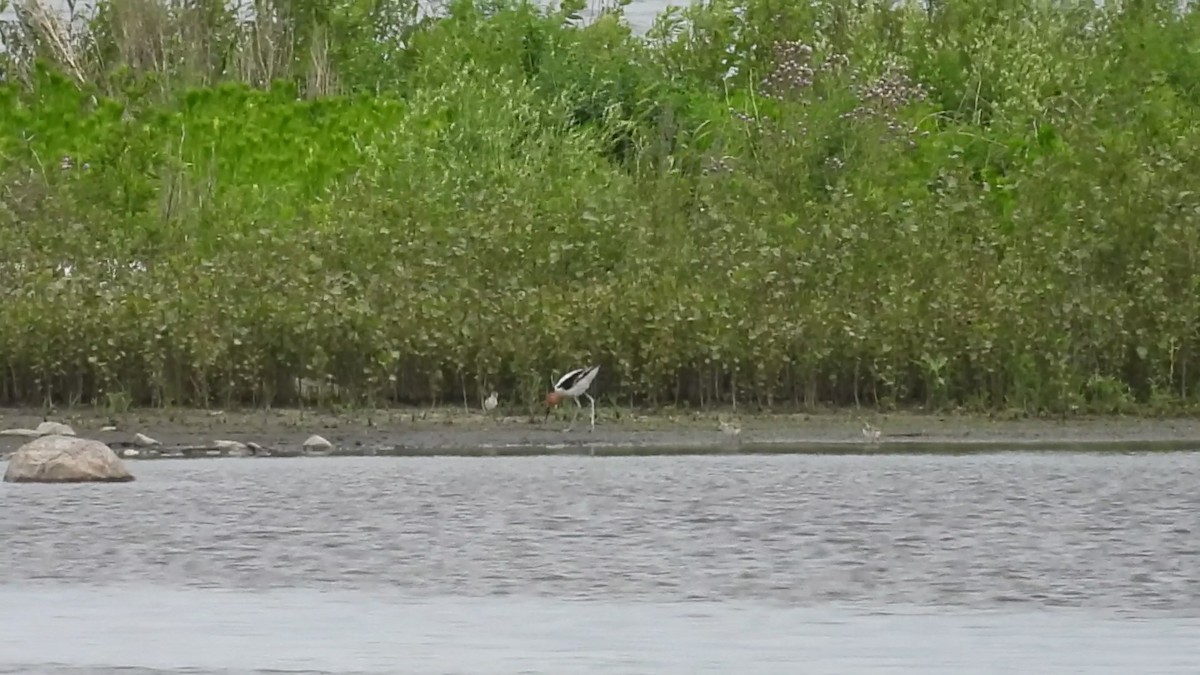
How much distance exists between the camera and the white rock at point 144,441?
17.3m

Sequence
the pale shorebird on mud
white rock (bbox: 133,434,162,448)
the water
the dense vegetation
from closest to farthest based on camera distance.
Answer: the water
white rock (bbox: 133,434,162,448)
the pale shorebird on mud
the dense vegetation

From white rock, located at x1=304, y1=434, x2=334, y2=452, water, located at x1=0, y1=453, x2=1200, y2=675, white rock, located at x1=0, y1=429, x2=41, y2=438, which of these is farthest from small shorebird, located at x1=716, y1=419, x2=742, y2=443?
white rock, located at x1=0, y1=429, x2=41, y2=438

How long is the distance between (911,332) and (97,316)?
5.99 m

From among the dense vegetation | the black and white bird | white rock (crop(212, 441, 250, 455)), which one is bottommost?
white rock (crop(212, 441, 250, 455))

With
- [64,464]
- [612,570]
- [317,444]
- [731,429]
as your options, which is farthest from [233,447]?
[612,570]

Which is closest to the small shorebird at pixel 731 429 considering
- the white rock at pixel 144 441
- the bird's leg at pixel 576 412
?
the bird's leg at pixel 576 412

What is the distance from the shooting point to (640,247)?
2053 cm

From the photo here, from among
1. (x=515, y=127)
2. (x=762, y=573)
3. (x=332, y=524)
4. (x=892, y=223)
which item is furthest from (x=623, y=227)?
(x=762, y=573)

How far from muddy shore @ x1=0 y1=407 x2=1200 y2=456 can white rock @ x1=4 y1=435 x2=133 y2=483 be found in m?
2.89

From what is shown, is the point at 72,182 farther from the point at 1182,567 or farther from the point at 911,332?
the point at 1182,567

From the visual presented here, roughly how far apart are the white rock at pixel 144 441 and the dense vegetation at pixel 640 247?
4.88 ft

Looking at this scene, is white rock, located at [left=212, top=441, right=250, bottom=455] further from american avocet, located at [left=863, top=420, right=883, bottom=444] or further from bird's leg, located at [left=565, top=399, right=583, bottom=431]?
american avocet, located at [left=863, top=420, right=883, bottom=444]

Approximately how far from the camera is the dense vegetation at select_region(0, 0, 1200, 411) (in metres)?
19.1

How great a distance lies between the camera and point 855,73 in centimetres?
2680
